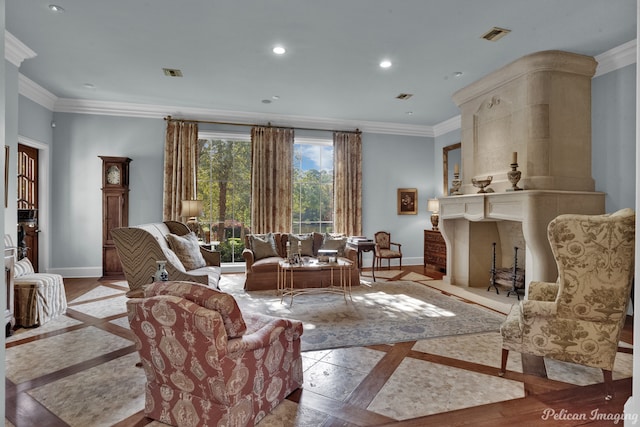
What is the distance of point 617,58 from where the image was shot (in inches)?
165

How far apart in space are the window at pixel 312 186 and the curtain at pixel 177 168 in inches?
81.0

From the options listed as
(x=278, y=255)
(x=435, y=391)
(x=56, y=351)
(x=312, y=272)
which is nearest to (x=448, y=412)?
(x=435, y=391)

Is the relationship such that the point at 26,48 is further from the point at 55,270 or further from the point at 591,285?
the point at 591,285

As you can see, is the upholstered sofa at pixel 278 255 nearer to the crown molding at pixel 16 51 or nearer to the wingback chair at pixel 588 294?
the wingback chair at pixel 588 294

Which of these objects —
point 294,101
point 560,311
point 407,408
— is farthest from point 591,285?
point 294,101

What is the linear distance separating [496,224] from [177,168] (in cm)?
574

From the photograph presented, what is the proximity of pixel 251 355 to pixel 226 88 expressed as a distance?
15.3 ft

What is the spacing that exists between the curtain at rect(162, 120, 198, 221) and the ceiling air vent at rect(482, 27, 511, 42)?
5129 millimetres

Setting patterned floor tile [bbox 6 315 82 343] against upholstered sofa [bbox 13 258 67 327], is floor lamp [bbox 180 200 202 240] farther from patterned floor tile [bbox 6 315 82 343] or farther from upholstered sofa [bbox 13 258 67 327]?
patterned floor tile [bbox 6 315 82 343]

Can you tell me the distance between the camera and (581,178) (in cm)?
448

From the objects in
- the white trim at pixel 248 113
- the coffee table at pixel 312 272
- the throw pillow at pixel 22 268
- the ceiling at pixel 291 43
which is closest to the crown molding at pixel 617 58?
the white trim at pixel 248 113

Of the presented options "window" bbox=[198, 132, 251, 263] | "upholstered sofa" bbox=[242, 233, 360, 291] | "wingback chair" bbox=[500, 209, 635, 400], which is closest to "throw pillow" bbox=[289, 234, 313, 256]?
"upholstered sofa" bbox=[242, 233, 360, 291]

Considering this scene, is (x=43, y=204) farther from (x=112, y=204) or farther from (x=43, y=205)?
(x=112, y=204)

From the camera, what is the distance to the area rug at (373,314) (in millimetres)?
3479
